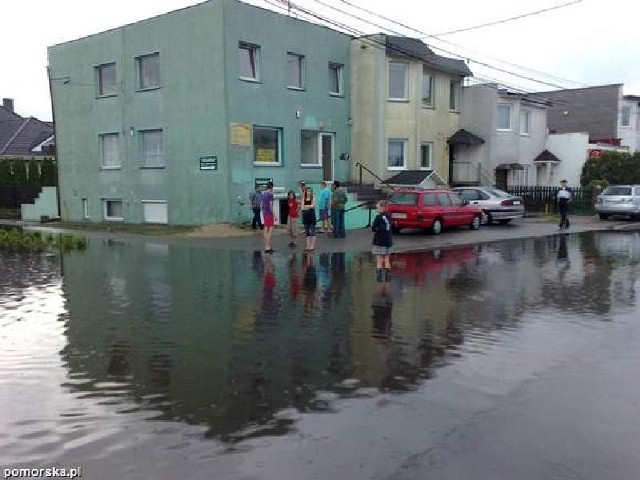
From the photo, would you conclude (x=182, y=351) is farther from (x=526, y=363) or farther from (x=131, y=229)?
(x=131, y=229)

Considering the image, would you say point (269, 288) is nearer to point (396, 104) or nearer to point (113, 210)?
point (113, 210)

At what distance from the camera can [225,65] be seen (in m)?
21.9

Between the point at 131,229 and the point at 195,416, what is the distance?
763 inches

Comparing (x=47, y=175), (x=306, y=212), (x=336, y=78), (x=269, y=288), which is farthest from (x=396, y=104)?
(x=47, y=175)

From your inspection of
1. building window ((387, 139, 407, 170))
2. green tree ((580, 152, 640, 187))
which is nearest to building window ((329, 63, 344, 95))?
building window ((387, 139, 407, 170))

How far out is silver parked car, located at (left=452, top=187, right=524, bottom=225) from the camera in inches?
992

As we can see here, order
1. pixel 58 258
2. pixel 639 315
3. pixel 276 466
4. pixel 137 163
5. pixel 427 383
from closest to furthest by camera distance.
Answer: pixel 276 466 → pixel 427 383 → pixel 639 315 → pixel 58 258 → pixel 137 163

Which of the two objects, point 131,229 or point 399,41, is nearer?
point 131,229

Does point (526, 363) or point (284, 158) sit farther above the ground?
point (284, 158)

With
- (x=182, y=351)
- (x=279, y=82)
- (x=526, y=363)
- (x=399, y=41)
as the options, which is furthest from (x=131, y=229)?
(x=526, y=363)

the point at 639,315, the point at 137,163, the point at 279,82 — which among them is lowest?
the point at 639,315

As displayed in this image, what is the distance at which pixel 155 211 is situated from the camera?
25.3 meters

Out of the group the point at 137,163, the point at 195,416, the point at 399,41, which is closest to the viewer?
the point at 195,416

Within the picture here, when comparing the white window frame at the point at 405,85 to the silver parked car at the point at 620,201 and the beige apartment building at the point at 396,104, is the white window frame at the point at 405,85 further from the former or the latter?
the silver parked car at the point at 620,201
